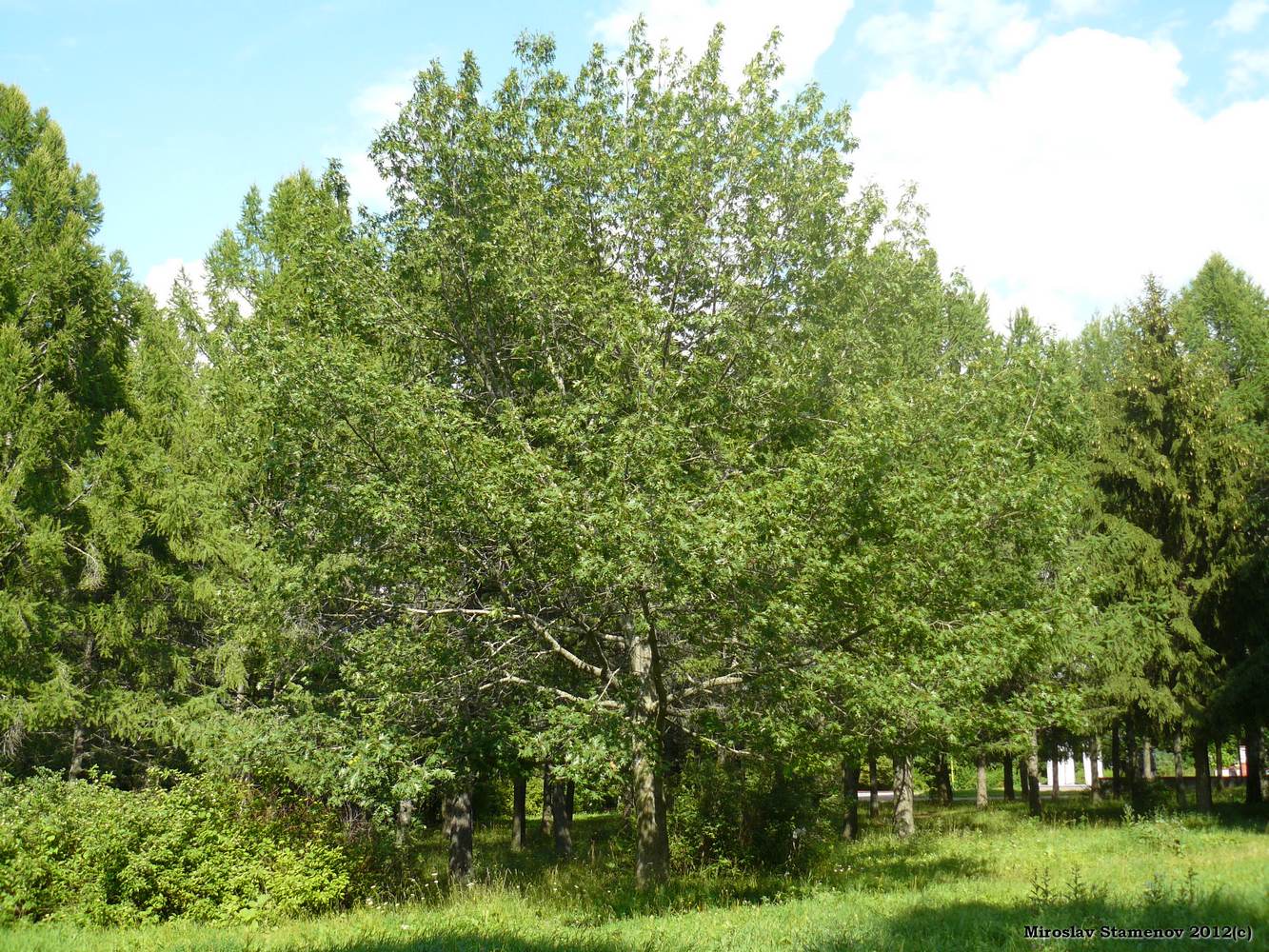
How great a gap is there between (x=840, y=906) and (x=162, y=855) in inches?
365

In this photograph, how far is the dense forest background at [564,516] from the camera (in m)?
11.3

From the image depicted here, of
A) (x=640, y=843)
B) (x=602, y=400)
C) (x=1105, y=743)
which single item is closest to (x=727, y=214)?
(x=602, y=400)

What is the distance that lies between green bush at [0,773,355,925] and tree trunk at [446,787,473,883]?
13.5 feet

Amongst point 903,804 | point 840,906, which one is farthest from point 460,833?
point 903,804

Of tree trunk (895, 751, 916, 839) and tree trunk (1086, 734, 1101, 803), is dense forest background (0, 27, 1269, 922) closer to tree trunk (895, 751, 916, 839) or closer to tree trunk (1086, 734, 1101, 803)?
tree trunk (895, 751, 916, 839)

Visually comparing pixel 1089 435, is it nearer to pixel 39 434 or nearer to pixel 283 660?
pixel 283 660

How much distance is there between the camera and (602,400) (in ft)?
40.1

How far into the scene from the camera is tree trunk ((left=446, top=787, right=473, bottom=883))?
59.5 feet

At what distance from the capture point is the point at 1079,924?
26.3ft

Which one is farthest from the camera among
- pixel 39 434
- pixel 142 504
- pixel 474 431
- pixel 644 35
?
pixel 142 504

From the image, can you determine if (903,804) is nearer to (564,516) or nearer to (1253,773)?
(1253,773)

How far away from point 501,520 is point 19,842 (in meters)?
7.92

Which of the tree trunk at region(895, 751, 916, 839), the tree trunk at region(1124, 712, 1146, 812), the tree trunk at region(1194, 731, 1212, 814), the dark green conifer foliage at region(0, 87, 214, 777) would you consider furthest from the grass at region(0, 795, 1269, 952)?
the dark green conifer foliage at region(0, 87, 214, 777)

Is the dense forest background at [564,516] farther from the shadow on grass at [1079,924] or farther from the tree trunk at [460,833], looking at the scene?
the shadow on grass at [1079,924]
